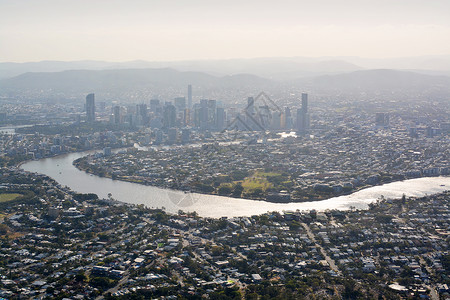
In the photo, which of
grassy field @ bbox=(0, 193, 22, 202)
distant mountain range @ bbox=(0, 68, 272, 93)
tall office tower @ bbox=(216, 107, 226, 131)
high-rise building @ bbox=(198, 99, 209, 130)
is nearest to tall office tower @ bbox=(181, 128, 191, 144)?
high-rise building @ bbox=(198, 99, 209, 130)

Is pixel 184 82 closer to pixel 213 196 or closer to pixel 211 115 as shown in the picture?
pixel 211 115

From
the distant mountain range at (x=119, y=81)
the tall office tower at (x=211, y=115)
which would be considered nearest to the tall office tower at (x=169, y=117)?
the tall office tower at (x=211, y=115)

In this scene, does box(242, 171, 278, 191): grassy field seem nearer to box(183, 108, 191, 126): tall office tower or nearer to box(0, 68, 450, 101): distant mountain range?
box(183, 108, 191, 126): tall office tower

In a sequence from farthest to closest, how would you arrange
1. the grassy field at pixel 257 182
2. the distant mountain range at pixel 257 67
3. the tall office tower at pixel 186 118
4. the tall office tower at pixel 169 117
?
the distant mountain range at pixel 257 67 → the tall office tower at pixel 186 118 → the tall office tower at pixel 169 117 → the grassy field at pixel 257 182

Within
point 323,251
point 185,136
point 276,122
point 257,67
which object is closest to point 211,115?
point 276,122

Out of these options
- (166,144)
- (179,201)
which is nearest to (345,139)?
(166,144)

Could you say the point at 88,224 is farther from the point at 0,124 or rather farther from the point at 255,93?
the point at 255,93

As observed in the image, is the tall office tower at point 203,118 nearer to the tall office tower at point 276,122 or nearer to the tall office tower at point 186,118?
the tall office tower at point 186,118
